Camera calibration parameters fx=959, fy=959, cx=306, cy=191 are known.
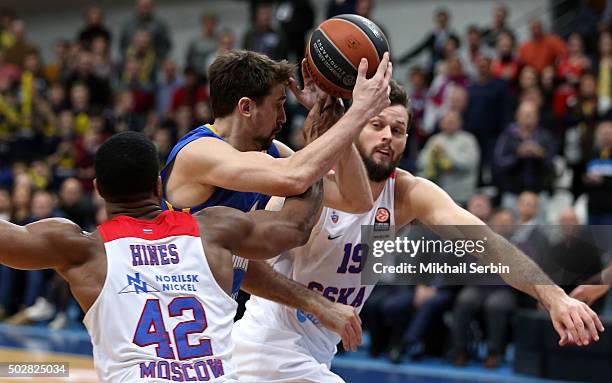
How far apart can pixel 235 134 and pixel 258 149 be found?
0.14 m

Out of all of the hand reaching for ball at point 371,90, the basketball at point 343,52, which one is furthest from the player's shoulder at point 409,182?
the hand reaching for ball at point 371,90

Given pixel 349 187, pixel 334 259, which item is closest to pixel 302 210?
pixel 349 187

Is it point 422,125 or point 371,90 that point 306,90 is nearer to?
point 371,90

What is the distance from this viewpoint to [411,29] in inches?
714

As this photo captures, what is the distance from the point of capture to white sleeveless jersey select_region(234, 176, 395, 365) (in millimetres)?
5207

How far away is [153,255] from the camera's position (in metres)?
3.61

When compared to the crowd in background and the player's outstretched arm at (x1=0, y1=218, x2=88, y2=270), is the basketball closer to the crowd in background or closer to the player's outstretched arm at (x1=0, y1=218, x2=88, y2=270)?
the player's outstretched arm at (x1=0, y1=218, x2=88, y2=270)

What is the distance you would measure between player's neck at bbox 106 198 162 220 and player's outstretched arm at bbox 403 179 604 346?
75.9 inches

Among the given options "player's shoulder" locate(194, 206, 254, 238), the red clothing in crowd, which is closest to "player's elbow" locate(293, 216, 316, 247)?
"player's shoulder" locate(194, 206, 254, 238)

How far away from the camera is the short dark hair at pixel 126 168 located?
12.1 feet

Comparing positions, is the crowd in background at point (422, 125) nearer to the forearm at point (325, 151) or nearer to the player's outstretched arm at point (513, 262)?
the player's outstretched arm at point (513, 262)

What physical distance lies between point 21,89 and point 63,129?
1.87m

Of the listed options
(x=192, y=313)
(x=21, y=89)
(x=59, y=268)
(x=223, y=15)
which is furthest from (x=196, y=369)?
(x=223, y=15)

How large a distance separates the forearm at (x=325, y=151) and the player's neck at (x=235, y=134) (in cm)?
51
